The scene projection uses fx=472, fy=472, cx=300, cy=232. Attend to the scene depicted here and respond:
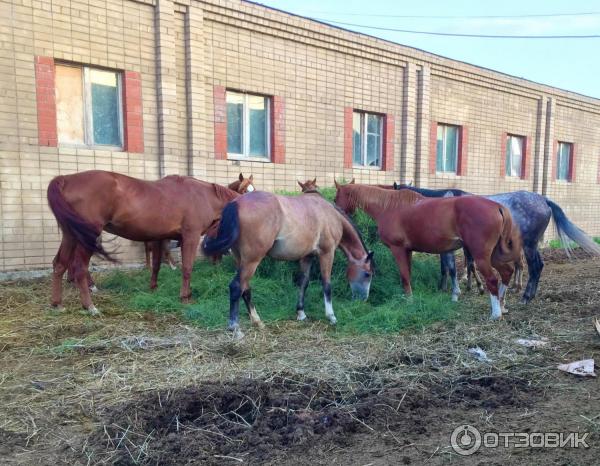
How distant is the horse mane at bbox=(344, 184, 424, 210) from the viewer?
635 cm

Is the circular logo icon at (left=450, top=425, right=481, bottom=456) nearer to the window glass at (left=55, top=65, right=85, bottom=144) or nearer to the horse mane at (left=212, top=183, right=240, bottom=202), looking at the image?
the horse mane at (left=212, top=183, right=240, bottom=202)

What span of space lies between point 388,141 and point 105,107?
696 centimetres

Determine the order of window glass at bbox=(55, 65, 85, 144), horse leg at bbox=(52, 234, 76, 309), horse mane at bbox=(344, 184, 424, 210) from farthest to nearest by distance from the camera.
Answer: window glass at bbox=(55, 65, 85, 144), horse mane at bbox=(344, 184, 424, 210), horse leg at bbox=(52, 234, 76, 309)

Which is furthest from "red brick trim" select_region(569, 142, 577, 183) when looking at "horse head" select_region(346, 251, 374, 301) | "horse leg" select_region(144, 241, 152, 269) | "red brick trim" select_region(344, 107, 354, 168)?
"horse leg" select_region(144, 241, 152, 269)

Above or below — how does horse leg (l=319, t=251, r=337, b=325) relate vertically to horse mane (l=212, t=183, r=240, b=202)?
below

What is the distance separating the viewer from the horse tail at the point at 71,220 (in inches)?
211

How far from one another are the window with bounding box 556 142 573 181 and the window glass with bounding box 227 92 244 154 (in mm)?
13269

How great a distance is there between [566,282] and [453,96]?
7.54m

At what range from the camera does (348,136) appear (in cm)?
1141

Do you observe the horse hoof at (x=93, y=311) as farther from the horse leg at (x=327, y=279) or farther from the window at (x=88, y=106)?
the window at (x=88, y=106)

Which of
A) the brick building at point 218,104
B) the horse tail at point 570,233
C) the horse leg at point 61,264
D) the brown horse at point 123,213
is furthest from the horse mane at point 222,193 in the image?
the horse tail at point 570,233

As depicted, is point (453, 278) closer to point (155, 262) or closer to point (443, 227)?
point (443, 227)

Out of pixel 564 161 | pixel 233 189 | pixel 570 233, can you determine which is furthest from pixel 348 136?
pixel 564 161

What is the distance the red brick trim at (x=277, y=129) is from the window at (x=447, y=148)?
551 centimetres
